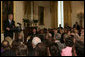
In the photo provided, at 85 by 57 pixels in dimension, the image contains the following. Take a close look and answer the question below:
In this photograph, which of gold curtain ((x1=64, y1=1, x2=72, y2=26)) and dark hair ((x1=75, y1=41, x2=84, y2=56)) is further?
gold curtain ((x1=64, y1=1, x2=72, y2=26))

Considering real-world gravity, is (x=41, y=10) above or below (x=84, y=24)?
above

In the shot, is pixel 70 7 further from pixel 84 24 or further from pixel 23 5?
pixel 23 5

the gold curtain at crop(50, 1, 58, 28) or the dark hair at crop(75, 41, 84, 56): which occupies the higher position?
the gold curtain at crop(50, 1, 58, 28)

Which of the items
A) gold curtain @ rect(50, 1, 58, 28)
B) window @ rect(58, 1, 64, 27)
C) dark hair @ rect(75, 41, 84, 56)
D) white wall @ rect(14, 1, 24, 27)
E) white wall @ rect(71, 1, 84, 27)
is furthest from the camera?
white wall @ rect(71, 1, 84, 27)

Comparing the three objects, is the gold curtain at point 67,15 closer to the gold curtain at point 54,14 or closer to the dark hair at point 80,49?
the gold curtain at point 54,14

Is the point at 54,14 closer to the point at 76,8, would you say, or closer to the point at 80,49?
the point at 76,8

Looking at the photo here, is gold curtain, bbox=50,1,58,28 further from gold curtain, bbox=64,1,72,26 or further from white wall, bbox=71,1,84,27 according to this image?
white wall, bbox=71,1,84,27

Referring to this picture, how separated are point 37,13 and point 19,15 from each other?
2941mm

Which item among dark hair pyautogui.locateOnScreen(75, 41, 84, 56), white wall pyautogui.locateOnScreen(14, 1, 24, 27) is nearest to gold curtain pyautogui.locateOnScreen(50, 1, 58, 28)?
white wall pyautogui.locateOnScreen(14, 1, 24, 27)

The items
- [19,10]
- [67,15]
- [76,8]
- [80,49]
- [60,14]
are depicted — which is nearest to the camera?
[80,49]

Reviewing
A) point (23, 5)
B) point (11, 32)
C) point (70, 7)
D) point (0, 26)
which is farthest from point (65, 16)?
point (11, 32)

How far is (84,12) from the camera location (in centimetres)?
1989

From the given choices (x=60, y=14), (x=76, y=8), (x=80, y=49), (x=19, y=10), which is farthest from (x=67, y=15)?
(x=80, y=49)

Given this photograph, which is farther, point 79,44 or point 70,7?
point 70,7
